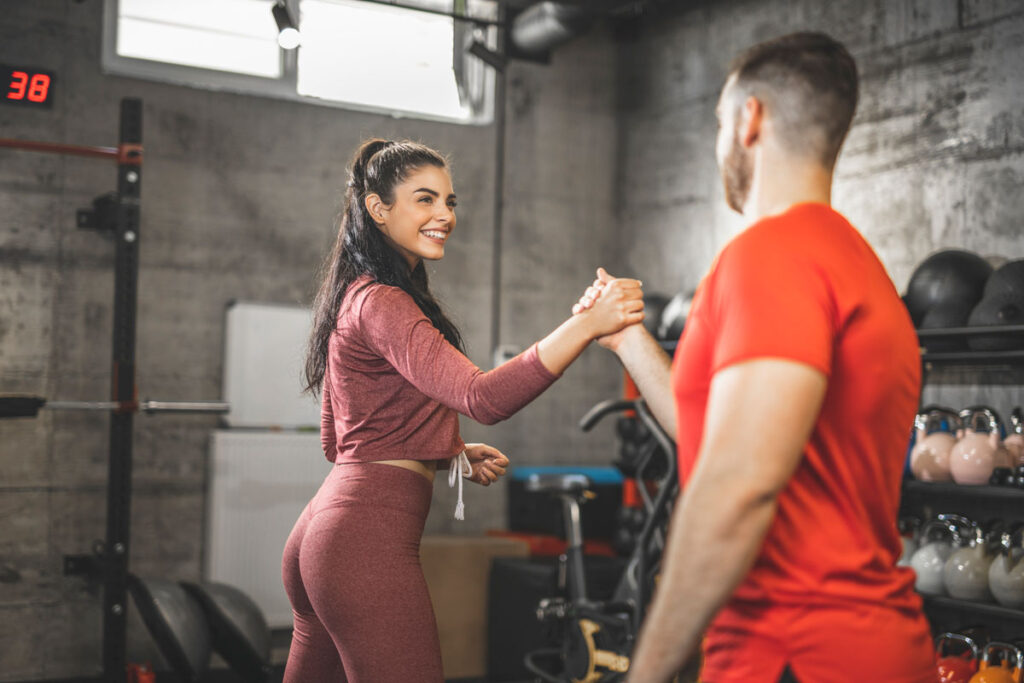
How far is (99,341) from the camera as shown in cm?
498

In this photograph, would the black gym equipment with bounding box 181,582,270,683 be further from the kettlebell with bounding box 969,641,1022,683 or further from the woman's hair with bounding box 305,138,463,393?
the kettlebell with bounding box 969,641,1022,683

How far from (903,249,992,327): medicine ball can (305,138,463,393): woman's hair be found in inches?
101

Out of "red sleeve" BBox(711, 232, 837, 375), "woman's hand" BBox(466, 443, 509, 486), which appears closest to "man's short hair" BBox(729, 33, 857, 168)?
"red sleeve" BBox(711, 232, 837, 375)

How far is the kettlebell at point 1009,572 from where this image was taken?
356 centimetres

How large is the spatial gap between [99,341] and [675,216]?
3.33 meters

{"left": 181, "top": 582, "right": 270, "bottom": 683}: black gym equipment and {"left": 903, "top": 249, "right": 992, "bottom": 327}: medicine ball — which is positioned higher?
{"left": 903, "top": 249, "right": 992, "bottom": 327}: medicine ball

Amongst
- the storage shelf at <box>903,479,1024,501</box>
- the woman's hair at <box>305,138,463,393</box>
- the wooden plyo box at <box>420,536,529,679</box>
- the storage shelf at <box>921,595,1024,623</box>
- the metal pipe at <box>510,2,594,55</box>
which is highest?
the metal pipe at <box>510,2,594,55</box>

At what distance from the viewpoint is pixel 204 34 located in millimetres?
5426

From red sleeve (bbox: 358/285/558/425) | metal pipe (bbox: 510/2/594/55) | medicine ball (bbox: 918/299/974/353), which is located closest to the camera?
red sleeve (bbox: 358/285/558/425)

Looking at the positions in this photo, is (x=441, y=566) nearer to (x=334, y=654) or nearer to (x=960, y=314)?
(x=960, y=314)

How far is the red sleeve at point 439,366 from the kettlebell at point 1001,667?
2.57 metres

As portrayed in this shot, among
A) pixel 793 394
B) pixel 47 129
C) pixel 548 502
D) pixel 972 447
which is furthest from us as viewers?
pixel 548 502

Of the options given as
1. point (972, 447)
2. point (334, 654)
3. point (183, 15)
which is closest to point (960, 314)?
point (972, 447)

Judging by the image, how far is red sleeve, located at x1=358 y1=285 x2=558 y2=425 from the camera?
168 cm
